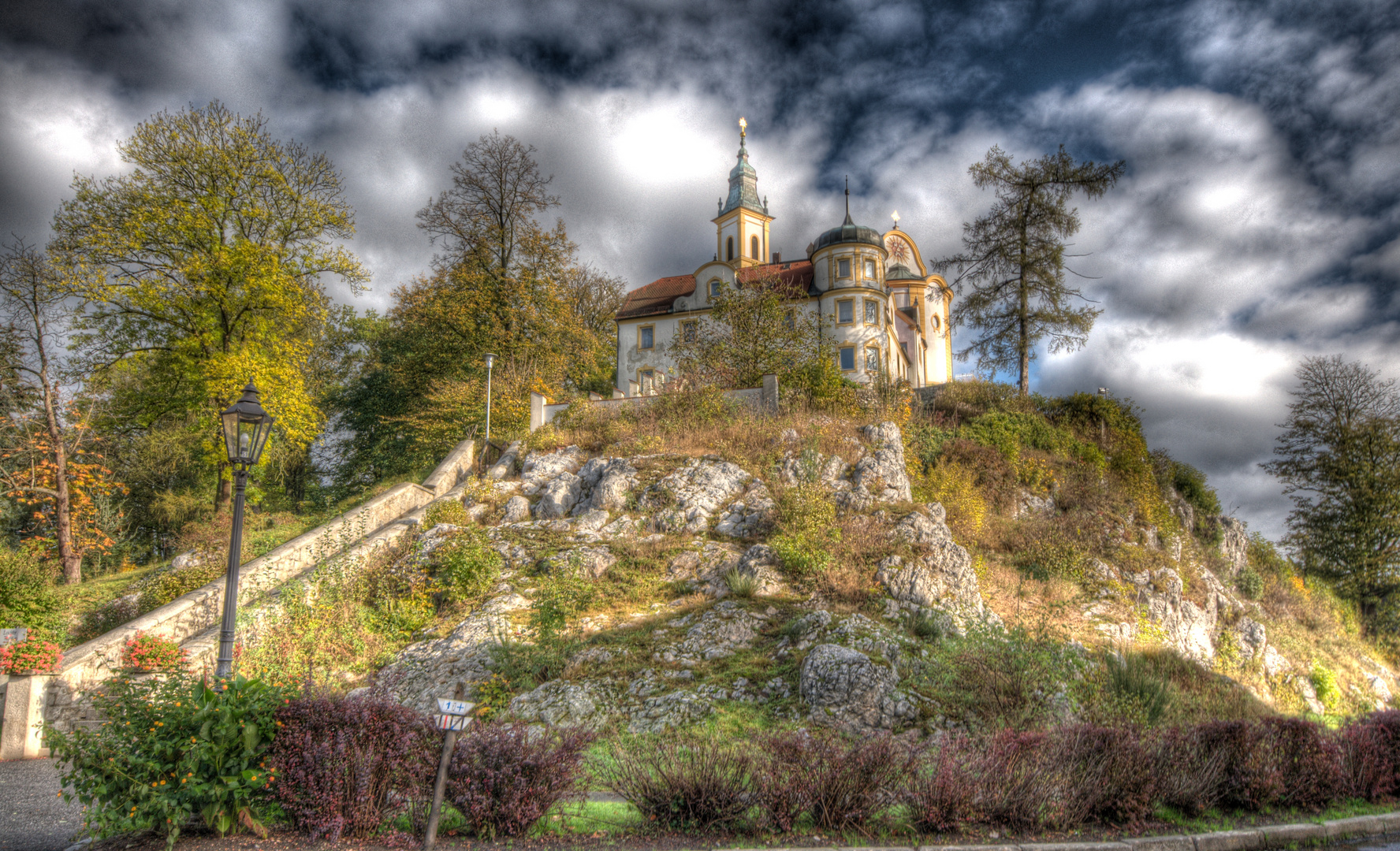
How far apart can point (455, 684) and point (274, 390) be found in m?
12.7

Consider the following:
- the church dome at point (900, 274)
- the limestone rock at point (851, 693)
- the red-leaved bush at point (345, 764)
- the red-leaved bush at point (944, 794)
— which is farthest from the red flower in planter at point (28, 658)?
the church dome at point (900, 274)

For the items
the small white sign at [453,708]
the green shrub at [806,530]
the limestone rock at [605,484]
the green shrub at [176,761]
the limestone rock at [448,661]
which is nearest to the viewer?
the small white sign at [453,708]

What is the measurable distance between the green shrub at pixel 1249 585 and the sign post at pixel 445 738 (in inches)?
981

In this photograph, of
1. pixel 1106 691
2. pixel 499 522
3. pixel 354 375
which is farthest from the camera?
pixel 354 375

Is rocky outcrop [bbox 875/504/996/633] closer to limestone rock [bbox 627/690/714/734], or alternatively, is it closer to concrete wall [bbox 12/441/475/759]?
limestone rock [bbox 627/690/714/734]

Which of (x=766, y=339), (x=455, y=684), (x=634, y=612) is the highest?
(x=766, y=339)

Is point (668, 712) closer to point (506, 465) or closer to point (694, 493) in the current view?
point (694, 493)

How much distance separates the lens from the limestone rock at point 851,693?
8.25 m

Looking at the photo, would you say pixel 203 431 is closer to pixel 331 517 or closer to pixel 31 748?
pixel 331 517

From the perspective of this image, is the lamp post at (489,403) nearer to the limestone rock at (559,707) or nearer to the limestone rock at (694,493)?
the limestone rock at (694,493)

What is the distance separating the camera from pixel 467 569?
508 inches

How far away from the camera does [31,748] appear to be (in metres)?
9.06

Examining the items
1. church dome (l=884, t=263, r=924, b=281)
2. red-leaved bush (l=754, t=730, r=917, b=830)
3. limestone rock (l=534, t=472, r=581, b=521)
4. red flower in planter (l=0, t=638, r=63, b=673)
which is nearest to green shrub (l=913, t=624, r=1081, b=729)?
red-leaved bush (l=754, t=730, r=917, b=830)

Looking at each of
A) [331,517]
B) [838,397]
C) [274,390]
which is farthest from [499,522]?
[838,397]
